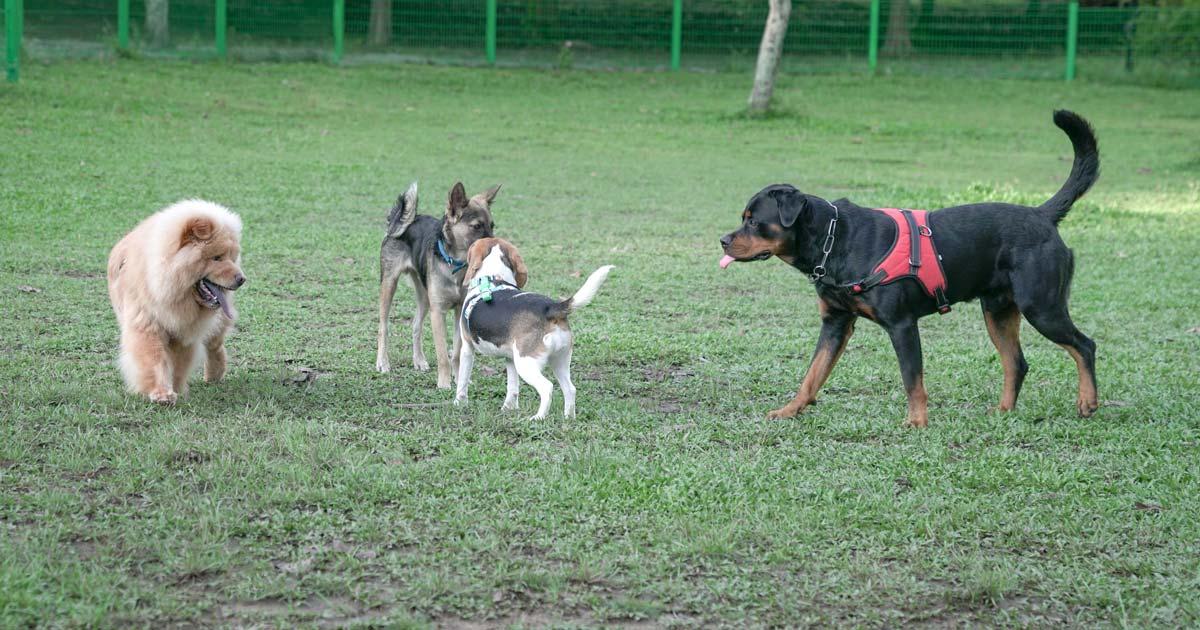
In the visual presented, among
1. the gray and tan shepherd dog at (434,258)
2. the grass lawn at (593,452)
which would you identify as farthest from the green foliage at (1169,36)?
the gray and tan shepherd dog at (434,258)

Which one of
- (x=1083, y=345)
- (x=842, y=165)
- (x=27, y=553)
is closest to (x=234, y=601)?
(x=27, y=553)

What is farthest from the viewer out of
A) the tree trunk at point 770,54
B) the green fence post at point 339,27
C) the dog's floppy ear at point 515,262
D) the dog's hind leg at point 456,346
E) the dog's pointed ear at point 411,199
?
the green fence post at point 339,27

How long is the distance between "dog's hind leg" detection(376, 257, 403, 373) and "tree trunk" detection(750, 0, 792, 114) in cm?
1589

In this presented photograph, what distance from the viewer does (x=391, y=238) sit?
298 inches

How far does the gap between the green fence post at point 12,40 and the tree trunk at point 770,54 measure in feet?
40.7

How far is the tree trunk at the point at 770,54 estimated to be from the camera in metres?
22.3

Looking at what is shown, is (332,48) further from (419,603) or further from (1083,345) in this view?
(419,603)

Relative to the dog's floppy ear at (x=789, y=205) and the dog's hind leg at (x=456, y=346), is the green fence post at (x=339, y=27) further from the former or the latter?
the dog's floppy ear at (x=789, y=205)

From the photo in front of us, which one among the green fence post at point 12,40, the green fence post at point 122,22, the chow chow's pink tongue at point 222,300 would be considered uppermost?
the green fence post at point 122,22

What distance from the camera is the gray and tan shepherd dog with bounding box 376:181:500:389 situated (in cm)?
713

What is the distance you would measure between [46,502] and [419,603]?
161cm

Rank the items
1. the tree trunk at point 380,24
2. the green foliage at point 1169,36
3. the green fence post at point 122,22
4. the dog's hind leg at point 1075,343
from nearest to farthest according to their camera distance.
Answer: the dog's hind leg at point 1075,343 < the green fence post at point 122,22 < the tree trunk at point 380,24 < the green foliage at point 1169,36

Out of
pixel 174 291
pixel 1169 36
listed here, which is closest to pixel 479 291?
pixel 174 291

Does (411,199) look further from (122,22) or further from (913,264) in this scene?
(122,22)
